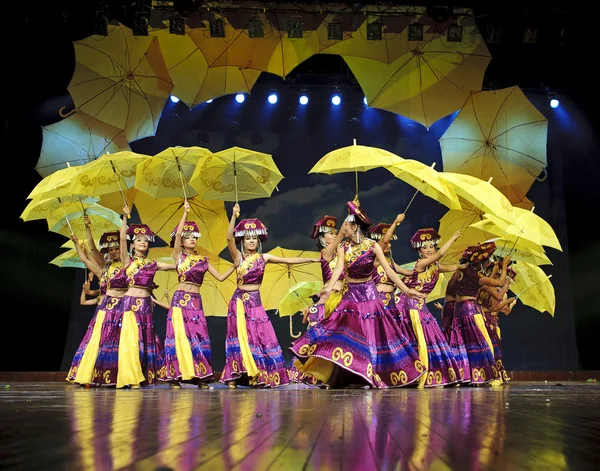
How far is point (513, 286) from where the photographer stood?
8680mm

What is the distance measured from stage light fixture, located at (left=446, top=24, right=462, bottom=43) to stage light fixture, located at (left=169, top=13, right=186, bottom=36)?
300 cm

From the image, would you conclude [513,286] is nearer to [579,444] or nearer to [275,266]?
[275,266]

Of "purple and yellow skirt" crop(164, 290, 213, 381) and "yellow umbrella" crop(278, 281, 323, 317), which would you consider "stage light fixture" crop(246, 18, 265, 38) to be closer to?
"yellow umbrella" crop(278, 281, 323, 317)

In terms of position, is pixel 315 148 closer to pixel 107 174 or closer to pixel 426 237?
pixel 426 237

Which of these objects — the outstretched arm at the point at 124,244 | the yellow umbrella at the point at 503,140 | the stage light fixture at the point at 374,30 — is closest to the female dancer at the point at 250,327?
the outstretched arm at the point at 124,244

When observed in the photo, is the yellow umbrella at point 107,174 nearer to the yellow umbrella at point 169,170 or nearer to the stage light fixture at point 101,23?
the yellow umbrella at point 169,170

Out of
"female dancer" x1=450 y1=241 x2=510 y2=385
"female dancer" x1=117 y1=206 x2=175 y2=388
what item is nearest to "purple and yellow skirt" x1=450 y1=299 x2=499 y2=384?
"female dancer" x1=450 y1=241 x2=510 y2=385

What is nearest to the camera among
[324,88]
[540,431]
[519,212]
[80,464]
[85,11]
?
[80,464]

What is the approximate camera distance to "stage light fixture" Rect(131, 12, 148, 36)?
7.95 m

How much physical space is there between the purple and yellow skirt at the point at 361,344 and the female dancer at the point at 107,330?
2279 mm

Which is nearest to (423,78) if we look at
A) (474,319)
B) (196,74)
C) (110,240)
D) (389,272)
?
(196,74)

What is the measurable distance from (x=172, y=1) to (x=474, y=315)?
467cm

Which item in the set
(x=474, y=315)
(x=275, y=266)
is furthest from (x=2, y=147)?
(x=474, y=315)

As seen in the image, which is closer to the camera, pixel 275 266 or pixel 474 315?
pixel 474 315
